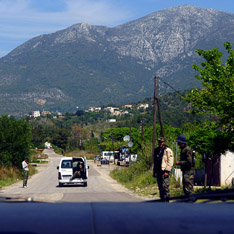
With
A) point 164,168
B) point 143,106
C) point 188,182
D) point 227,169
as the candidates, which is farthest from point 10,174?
point 143,106

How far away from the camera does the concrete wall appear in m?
25.4

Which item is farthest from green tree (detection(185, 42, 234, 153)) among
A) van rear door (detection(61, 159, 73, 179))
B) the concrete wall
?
van rear door (detection(61, 159, 73, 179))

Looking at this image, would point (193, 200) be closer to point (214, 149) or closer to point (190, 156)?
point (190, 156)

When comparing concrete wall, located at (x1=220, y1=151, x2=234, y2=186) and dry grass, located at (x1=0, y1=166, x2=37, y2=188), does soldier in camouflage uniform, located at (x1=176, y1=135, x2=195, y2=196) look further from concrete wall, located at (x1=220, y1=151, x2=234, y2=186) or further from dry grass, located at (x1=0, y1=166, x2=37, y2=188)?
dry grass, located at (x1=0, y1=166, x2=37, y2=188)

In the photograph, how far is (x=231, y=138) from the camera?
A: 1772 centimetres

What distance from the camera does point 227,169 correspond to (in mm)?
25609

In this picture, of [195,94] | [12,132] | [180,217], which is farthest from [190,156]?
[12,132]

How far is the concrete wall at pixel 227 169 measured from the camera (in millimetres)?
25392

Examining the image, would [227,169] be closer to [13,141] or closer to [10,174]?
[10,174]

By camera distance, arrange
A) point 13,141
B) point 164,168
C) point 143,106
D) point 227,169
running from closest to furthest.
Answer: point 164,168
point 227,169
point 13,141
point 143,106

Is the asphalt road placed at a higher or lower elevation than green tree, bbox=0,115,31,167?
lower

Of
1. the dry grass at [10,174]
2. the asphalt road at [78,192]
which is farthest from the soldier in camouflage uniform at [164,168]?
the dry grass at [10,174]

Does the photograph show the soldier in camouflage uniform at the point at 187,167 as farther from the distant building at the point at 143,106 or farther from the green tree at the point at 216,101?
the distant building at the point at 143,106

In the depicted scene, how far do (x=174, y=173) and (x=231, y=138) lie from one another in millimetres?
7274
